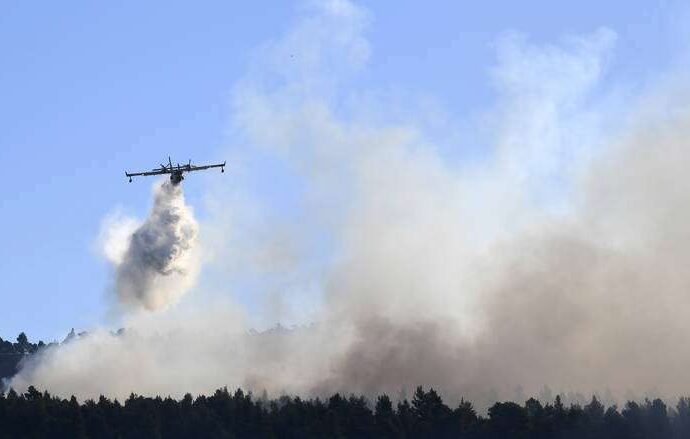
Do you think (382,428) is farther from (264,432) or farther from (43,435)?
(43,435)

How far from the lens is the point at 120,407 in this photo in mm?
199625

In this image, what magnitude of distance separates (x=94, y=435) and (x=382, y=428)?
33.6m

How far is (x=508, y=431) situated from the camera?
199625 millimetres

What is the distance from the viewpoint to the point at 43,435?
192 m

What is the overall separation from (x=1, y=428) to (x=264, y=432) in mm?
30250

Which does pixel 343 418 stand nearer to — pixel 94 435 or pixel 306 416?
pixel 306 416

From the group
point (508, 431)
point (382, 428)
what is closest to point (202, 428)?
point (382, 428)

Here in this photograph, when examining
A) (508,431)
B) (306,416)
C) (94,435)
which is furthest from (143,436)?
(508,431)

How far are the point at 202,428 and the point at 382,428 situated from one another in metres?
21.2

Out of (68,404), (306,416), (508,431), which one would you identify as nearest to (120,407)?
(68,404)

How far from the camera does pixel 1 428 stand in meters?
193

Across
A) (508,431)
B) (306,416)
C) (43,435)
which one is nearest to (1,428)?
(43,435)

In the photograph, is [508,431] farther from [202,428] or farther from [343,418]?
[202,428]

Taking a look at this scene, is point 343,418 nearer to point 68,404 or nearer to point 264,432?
point 264,432
